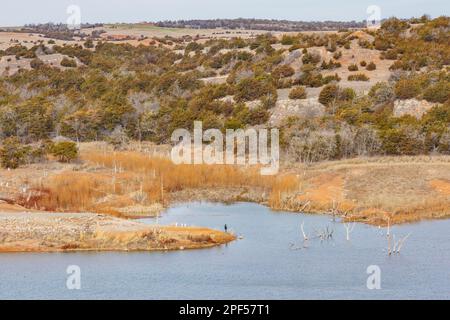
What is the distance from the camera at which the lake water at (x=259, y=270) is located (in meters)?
40.5

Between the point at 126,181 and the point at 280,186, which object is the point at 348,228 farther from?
the point at 126,181

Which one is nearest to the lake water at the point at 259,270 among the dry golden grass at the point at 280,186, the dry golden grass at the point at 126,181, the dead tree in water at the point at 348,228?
the dead tree in water at the point at 348,228

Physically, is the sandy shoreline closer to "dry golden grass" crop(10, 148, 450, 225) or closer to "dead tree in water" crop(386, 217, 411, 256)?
"dry golden grass" crop(10, 148, 450, 225)

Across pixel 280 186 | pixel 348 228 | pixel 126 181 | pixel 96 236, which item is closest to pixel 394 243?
pixel 348 228

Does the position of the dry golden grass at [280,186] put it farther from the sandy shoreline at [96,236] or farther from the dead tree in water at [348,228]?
the sandy shoreline at [96,236]

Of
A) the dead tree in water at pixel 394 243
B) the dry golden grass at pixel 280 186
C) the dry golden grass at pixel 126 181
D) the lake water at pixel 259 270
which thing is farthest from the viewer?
the dry golden grass at pixel 126 181

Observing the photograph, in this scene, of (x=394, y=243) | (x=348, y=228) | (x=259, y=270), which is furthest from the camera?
(x=348, y=228)

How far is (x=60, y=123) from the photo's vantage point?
308 feet

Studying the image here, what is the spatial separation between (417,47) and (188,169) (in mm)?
51292

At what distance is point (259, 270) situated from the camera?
44281 millimetres

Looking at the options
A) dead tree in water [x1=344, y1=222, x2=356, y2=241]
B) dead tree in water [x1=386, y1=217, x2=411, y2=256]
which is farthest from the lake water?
dead tree in water [x1=386, y1=217, x2=411, y2=256]

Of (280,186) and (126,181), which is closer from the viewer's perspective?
(126,181)

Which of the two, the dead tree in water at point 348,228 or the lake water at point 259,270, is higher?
the lake water at point 259,270

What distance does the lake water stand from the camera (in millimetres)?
40469
